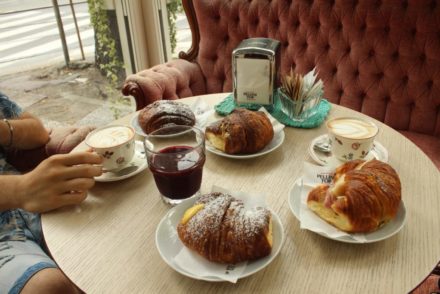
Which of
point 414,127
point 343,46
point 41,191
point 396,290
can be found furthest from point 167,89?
point 396,290

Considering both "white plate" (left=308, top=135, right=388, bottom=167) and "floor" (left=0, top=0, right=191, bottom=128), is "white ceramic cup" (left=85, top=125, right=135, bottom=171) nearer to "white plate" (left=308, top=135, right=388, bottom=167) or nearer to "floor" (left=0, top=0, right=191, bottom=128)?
"white plate" (left=308, top=135, right=388, bottom=167)

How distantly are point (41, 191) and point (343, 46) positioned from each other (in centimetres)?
153

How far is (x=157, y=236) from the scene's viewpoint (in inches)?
29.3

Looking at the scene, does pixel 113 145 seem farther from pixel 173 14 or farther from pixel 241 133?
pixel 173 14

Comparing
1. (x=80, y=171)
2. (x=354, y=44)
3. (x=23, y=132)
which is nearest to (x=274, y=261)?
(x=80, y=171)

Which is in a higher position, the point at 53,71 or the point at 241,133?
the point at 241,133

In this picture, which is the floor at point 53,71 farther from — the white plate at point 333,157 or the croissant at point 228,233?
the croissant at point 228,233

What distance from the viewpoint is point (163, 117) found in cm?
112

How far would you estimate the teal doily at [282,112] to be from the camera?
1.19 meters

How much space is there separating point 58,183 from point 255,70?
0.67m

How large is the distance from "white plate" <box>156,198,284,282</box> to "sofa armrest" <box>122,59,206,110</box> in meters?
0.99

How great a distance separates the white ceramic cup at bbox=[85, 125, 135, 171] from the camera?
930 mm

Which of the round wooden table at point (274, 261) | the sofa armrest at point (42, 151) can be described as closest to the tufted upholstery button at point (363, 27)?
the round wooden table at point (274, 261)

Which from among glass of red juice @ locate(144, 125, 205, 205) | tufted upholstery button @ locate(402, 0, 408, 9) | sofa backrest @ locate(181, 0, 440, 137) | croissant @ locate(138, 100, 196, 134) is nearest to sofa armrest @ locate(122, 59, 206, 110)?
sofa backrest @ locate(181, 0, 440, 137)
